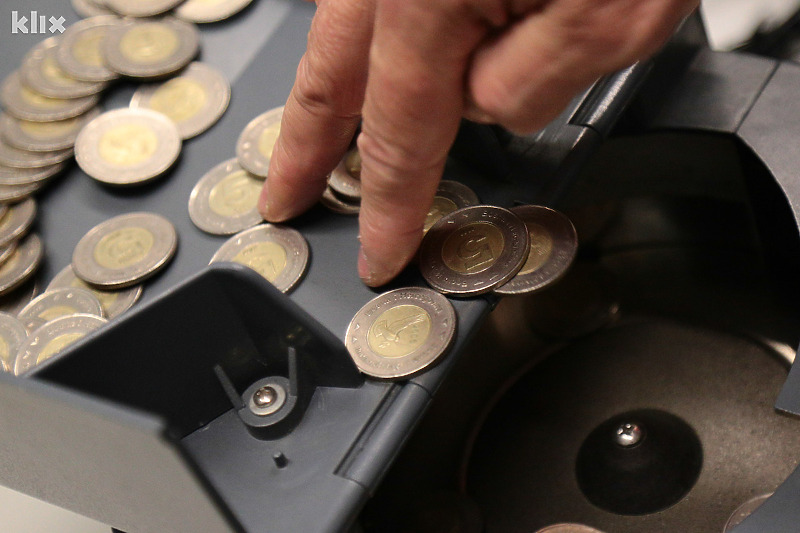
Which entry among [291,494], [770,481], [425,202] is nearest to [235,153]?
[425,202]

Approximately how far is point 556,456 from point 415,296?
1.13 ft

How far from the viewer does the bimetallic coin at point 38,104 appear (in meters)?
1.04

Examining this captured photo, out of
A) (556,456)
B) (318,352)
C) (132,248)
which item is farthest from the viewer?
(556,456)

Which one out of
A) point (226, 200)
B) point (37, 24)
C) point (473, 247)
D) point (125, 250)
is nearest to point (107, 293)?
point (125, 250)

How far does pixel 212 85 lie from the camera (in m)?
1.05

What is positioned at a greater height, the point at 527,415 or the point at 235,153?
the point at 235,153

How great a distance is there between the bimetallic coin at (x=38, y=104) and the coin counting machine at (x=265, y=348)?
0.03 metres

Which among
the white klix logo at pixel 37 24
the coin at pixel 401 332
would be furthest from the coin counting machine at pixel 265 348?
the white klix logo at pixel 37 24

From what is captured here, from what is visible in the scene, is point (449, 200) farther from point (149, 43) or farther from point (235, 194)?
point (149, 43)

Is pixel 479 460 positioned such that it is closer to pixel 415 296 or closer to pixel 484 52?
pixel 415 296

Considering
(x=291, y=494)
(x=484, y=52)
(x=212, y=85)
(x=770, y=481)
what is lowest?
(x=770, y=481)

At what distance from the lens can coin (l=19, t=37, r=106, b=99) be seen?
3.48 ft

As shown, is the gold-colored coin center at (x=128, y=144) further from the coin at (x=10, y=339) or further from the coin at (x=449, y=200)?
the coin at (x=449, y=200)

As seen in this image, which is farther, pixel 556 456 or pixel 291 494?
pixel 556 456
